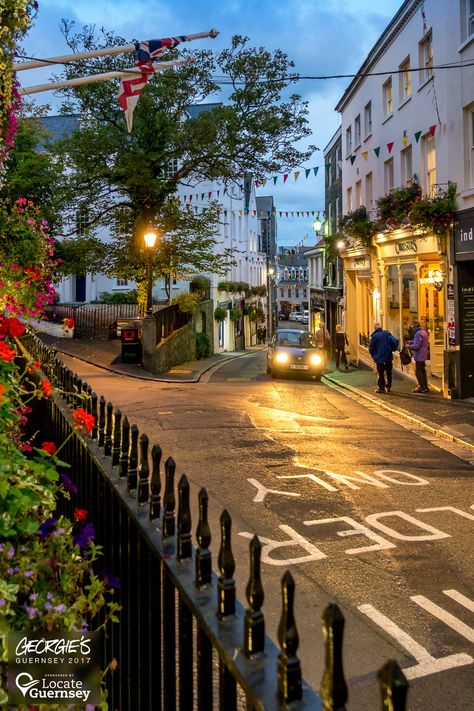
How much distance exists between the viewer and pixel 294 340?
83.6 ft

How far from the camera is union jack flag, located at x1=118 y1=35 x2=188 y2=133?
37.0ft

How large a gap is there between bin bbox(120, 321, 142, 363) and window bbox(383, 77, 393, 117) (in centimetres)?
1230

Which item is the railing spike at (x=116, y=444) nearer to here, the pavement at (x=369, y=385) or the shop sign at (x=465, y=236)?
the pavement at (x=369, y=385)

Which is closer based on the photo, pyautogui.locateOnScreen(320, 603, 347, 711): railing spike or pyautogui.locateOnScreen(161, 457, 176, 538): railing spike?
pyautogui.locateOnScreen(320, 603, 347, 711): railing spike

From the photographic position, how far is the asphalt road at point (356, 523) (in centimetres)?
450

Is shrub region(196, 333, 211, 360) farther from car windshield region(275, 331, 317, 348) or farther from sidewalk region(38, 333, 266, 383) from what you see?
car windshield region(275, 331, 317, 348)

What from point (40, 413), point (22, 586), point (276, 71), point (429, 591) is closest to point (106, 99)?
point (276, 71)

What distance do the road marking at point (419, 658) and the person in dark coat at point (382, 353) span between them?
48.5 ft

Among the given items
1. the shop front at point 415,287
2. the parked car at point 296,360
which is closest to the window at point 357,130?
the shop front at point 415,287

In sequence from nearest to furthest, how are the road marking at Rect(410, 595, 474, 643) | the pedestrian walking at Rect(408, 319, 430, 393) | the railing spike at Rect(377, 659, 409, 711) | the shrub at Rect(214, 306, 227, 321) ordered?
the railing spike at Rect(377, 659, 409, 711) → the road marking at Rect(410, 595, 474, 643) → the pedestrian walking at Rect(408, 319, 430, 393) → the shrub at Rect(214, 306, 227, 321)

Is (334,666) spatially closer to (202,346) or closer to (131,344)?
(131,344)

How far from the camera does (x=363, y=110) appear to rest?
27391 mm

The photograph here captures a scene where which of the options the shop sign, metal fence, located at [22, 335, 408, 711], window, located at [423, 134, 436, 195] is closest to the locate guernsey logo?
metal fence, located at [22, 335, 408, 711]

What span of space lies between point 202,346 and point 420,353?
16706mm
